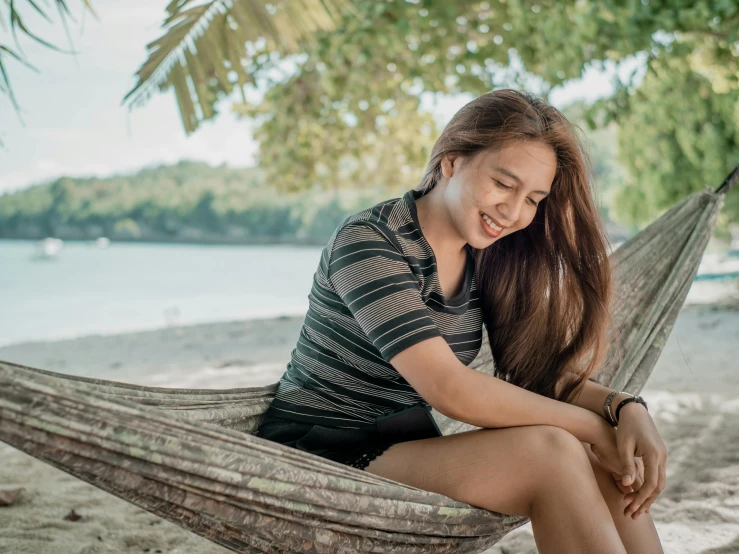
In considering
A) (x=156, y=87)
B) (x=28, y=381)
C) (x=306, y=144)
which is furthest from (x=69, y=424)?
(x=306, y=144)

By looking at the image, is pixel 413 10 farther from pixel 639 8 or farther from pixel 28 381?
pixel 28 381

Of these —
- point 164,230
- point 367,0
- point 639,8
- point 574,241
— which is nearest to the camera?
point 574,241

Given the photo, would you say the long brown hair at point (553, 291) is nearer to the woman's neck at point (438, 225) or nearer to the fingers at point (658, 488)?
the woman's neck at point (438, 225)

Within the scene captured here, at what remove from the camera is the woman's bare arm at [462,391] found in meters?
1.29

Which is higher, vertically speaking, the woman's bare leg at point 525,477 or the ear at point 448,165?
the ear at point 448,165

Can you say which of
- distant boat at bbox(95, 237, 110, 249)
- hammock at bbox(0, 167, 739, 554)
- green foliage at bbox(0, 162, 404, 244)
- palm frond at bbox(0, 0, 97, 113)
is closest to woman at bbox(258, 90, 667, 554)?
hammock at bbox(0, 167, 739, 554)

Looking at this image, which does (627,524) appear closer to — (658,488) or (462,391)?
(658,488)

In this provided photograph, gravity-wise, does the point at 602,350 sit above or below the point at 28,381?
below

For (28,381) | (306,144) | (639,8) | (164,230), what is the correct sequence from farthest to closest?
(164,230) < (306,144) < (639,8) < (28,381)

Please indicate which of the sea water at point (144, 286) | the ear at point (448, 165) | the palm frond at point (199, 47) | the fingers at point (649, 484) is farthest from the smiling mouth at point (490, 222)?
the sea water at point (144, 286)

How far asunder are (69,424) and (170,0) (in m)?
1.13

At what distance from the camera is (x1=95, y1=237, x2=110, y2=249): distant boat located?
35.1 meters

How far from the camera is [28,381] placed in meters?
1.00

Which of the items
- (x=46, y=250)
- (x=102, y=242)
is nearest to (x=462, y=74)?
(x=46, y=250)
